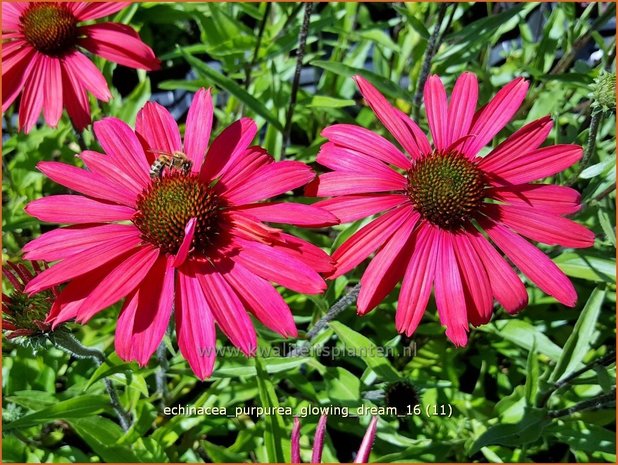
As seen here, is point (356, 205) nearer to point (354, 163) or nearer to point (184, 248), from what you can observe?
point (354, 163)

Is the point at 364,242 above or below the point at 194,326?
above

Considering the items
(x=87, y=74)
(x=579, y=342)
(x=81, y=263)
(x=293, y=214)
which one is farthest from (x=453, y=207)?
(x=87, y=74)

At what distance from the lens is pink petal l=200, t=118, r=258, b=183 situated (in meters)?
1.03

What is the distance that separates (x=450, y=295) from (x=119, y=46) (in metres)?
0.92

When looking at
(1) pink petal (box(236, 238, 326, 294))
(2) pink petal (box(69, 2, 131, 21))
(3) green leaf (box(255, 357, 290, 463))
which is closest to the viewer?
(1) pink petal (box(236, 238, 326, 294))

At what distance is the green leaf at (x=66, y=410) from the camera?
114 cm

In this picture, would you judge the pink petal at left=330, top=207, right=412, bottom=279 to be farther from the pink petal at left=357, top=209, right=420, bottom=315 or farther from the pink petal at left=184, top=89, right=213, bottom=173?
the pink petal at left=184, top=89, right=213, bottom=173

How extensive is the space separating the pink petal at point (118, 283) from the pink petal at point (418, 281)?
41 cm

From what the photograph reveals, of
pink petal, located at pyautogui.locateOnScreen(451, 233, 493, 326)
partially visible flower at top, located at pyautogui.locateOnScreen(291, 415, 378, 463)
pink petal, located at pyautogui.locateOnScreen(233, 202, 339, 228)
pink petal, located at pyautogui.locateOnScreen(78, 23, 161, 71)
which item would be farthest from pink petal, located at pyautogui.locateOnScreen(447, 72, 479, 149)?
pink petal, located at pyautogui.locateOnScreen(78, 23, 161, 71)

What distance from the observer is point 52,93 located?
126 cm

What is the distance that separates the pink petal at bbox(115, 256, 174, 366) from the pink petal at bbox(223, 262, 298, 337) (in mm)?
99

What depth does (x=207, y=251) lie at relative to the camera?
3.23ft

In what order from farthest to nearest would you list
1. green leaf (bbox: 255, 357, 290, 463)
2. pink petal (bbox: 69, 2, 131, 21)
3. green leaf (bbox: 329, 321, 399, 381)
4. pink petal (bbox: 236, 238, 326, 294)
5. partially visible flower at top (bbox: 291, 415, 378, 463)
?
pink petal (bbox: 69, 2, 131, 21) → green leaf (bbox: 329, 321, 399, 381) → green leaf (bbox: 255, 357, 290, 463) → pink petal (bbox: 236, 238, 326, 294) → partially visible flower at top (bbox: 291, 415, 378, 463)

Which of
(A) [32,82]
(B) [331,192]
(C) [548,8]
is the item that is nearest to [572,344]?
(B) [331,192]
